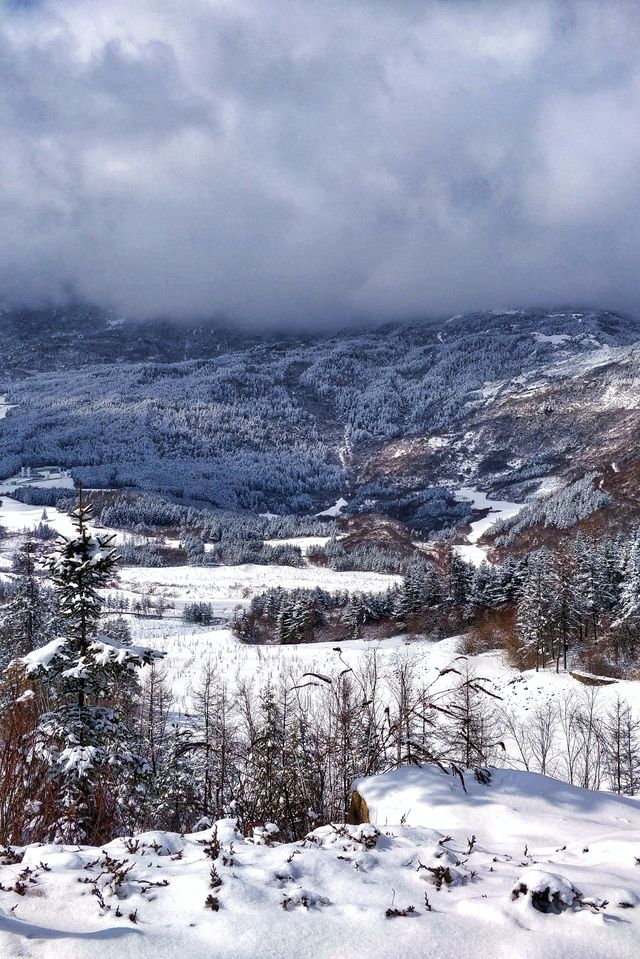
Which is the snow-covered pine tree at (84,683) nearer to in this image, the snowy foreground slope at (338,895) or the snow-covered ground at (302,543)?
the snowy foreground slope at (338,895)

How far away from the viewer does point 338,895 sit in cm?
429

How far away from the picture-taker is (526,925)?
379 cm

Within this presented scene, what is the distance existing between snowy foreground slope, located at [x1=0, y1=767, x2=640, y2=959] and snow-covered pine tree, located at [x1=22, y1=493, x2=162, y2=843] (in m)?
4.87

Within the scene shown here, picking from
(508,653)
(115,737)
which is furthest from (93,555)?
(508,653)

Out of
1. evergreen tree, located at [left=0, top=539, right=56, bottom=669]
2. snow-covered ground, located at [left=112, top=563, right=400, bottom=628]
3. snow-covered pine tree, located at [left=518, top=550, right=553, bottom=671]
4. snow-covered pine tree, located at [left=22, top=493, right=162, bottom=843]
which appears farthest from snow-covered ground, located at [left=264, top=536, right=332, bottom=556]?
Result: snow-covered pine tree, located at [left=22, top=493, right=162, bottom=843]

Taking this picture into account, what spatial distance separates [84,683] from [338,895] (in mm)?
8505

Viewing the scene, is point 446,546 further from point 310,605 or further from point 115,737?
point 115,737

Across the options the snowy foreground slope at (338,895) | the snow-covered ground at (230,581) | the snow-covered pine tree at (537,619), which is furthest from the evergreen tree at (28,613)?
the snow-covered ground at (230,581)

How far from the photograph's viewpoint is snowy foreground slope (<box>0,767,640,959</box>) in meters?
3.54

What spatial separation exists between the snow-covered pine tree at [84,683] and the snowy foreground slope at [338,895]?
4873mm

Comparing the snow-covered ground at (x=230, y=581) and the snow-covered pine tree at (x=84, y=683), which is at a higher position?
the snow-covered pine tree at (x=84, y=683)

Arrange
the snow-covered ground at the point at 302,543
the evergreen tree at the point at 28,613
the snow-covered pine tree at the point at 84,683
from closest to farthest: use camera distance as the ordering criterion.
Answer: the snow-covered pine tree at the point at 84,683
the evergreen tree at the point at 28,613
the snow-covered ground at the point at 302,543

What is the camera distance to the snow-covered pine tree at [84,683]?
9398 millimetres

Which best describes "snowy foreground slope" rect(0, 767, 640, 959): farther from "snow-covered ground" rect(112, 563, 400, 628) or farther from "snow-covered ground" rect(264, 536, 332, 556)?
"snow-covered ground" rect(264, 536, 332, 556)
